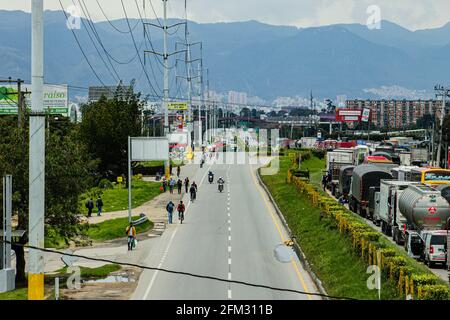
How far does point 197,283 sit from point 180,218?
2194 centimetres

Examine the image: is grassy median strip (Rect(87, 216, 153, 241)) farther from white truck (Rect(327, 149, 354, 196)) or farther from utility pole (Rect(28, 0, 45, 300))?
utility pole (Rect(28, 0, 45, 300))

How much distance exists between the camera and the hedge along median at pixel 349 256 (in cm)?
2664

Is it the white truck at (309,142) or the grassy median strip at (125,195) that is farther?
the white truck at (309,142)

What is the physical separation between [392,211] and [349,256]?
9703 millimetres

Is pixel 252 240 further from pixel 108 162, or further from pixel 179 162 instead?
pixel 179 162

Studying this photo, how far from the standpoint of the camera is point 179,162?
11125cm

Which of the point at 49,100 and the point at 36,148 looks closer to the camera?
the point at 36,148

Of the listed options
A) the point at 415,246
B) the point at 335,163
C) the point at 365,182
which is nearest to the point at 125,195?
the point at 335,163

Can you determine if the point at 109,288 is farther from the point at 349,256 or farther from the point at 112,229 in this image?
the point at 112,229

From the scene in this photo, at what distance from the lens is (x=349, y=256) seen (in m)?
36.2

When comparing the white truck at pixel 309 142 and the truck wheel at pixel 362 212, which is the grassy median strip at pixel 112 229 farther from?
the white truck at pixel 309 142

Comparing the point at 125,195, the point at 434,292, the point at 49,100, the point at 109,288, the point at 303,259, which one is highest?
the point at 49,100

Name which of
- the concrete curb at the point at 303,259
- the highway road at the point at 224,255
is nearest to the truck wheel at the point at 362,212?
the concrete curb at the point at 303,259

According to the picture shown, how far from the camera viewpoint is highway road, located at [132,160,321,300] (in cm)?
3172
